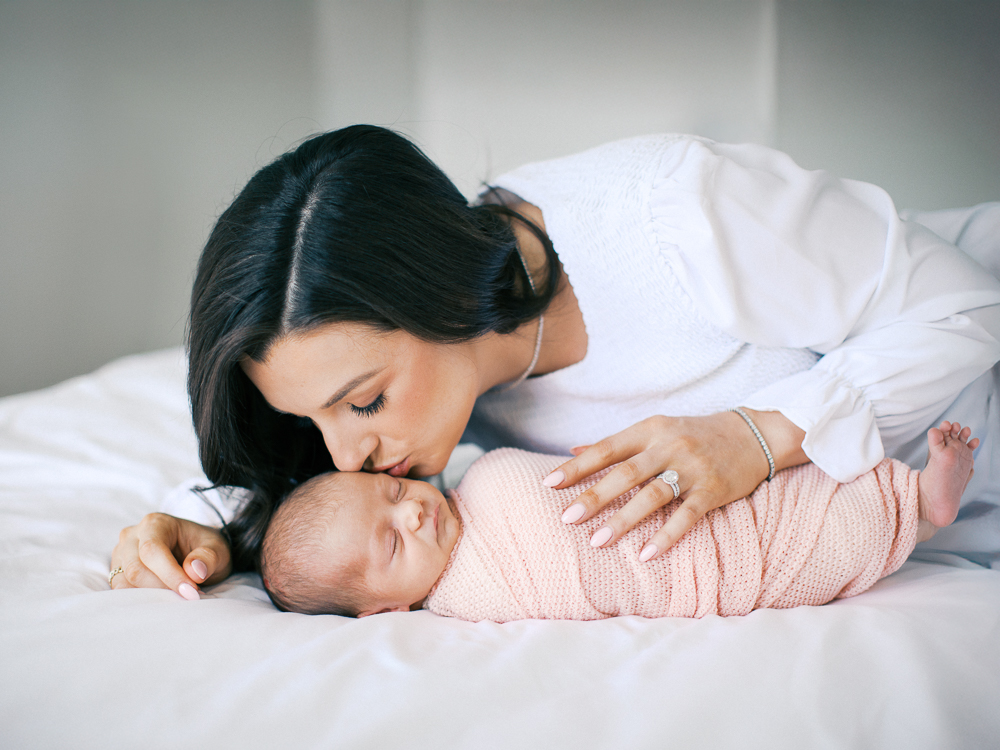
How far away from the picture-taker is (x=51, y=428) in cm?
151

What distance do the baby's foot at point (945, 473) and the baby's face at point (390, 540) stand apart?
677 millimetres

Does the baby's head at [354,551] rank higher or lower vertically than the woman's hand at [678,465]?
lower

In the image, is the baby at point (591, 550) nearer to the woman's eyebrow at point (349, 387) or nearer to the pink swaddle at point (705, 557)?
the pink swaddle at point (705, 557)

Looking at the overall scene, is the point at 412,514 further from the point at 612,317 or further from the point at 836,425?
the point at 836,425

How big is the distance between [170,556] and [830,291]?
40.6 inches

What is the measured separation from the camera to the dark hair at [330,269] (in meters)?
0.92

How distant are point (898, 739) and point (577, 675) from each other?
29 centimetres

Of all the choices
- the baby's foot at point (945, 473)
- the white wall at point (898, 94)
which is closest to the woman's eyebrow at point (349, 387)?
the baby's foot at point (945, 473)

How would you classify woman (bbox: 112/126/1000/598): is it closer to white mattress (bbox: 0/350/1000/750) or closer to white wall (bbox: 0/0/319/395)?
white mattress (bbox: 0/350/1000/750)

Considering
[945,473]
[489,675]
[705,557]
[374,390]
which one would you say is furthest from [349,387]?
[945,473]

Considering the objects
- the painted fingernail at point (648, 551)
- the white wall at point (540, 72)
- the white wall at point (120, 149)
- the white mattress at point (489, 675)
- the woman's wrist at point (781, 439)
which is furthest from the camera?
the white wall at point (540, 72)

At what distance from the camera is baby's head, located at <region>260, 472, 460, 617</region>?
92cm

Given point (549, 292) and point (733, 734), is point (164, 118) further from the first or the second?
point (733, 734)

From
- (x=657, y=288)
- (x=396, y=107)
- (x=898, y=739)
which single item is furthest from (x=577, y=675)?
(x=396, y=107)
